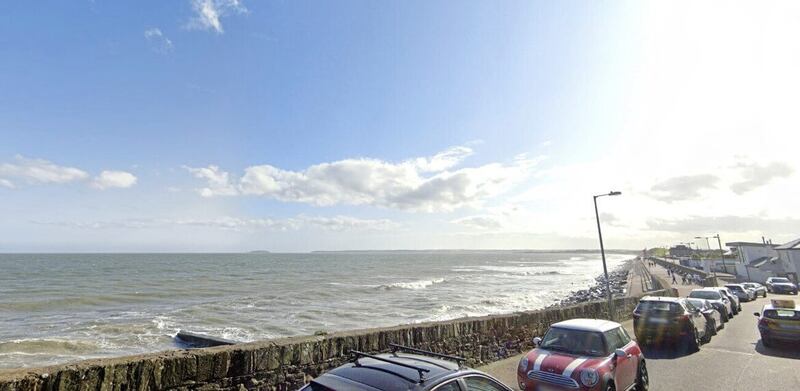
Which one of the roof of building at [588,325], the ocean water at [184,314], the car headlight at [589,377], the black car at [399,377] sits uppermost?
the black car at [399,377]

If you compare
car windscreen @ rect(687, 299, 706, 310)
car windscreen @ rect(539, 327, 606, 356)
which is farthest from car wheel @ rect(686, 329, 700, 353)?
car windscreen @ rect(539, 327, 606, 356)

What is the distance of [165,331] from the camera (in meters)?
20.7

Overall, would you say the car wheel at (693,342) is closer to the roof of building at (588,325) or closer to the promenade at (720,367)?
the promenade at (720,367)

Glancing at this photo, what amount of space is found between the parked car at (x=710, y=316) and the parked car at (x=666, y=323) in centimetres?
157

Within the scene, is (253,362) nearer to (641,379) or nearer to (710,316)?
(641,379)

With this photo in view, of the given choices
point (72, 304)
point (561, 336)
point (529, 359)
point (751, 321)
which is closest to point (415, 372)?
point (529, 359)

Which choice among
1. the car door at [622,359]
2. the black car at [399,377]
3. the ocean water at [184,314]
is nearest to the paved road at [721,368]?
the car door at [622,359]

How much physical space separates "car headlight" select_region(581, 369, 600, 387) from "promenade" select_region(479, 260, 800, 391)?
7.43ft

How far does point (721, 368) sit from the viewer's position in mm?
A: 10078

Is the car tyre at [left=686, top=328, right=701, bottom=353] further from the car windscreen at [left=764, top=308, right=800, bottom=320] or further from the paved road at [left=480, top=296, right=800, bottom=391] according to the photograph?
the car windscreen at [left=764, top=308, right=800, bottom=320]

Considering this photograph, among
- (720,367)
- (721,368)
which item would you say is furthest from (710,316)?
(721,368)

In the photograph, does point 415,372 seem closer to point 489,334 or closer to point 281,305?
point 489,334

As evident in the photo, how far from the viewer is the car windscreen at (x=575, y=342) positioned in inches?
291

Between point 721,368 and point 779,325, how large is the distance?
4.77 meters
